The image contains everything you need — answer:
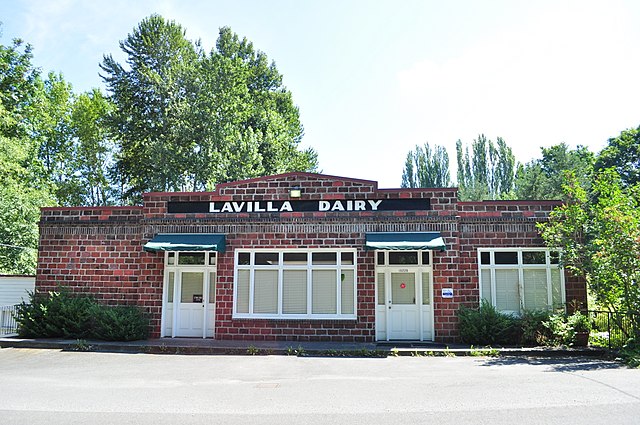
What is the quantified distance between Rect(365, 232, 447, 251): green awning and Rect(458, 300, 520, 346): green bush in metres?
1.93

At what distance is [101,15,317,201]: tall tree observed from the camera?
2988cm

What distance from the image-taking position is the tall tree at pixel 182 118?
98.0ft

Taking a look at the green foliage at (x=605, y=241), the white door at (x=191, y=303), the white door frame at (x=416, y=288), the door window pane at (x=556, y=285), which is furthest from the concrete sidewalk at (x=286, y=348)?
the door window pane at (x=556, y=285)

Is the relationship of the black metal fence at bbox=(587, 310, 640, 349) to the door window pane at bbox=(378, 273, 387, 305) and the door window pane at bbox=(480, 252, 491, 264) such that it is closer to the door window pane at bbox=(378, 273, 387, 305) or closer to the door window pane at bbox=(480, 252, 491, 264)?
the door window pane at bbox=(480, 252, 491, 264)

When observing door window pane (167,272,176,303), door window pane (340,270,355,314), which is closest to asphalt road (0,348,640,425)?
door window pane (340,270,355,314)

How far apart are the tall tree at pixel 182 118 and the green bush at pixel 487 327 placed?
18.1 metres

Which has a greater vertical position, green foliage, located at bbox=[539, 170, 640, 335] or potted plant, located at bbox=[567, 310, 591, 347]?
green foliage, located at bbox=[539, 170, 640, 335]

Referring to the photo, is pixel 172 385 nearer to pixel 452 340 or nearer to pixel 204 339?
pixel 204 339

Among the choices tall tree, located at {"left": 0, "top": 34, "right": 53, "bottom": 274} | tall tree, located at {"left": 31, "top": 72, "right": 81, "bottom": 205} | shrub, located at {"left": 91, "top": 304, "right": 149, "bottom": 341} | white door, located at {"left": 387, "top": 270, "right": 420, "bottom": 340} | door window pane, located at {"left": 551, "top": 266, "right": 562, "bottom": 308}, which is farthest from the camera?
tall tree, located at {"left": 31, "top": 72, "right": 81, "bottom": 205}

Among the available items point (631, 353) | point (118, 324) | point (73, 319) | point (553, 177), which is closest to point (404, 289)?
point (631, 353)

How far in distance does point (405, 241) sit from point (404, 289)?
1.59 meters

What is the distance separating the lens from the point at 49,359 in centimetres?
1288

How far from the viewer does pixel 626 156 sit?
39.9 meters

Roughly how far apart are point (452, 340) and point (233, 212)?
7067 millimetres
